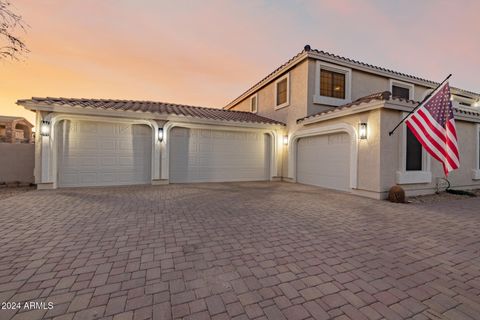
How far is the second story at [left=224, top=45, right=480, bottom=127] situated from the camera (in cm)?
1002

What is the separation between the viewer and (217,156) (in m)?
10.6

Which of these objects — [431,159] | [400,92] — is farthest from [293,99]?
[400,92]

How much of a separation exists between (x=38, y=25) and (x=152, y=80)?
8.98 meters

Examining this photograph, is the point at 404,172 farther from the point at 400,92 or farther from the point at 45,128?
the point at 45,128

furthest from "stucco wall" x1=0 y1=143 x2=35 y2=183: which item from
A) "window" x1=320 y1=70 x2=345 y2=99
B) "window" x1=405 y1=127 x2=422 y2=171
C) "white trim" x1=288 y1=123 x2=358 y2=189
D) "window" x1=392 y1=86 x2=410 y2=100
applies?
"window" x1=392 y1=86 x2=410 y2=100

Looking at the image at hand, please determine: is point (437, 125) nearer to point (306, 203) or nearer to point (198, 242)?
point (306, 203)

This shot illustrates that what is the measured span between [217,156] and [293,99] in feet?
17.2

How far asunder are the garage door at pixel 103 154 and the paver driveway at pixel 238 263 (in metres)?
3.55

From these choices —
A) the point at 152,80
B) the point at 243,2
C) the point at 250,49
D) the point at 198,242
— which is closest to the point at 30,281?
the point at 198,242

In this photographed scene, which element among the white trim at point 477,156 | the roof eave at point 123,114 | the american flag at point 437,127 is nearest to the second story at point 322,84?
the roof eave at point 123,114

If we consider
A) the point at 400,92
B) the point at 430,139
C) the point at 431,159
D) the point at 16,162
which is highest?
the point at 400,92

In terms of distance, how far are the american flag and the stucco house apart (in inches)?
30.3

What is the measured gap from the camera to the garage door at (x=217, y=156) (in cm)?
999

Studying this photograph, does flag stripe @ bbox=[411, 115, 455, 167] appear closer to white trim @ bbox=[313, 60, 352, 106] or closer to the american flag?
the american flag
